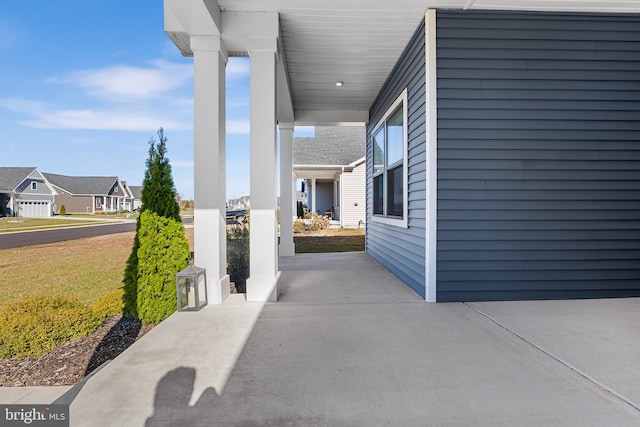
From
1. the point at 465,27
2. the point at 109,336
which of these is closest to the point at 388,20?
the point at 465,27

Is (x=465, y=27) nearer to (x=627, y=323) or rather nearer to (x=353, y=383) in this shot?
(x=627, y=323)

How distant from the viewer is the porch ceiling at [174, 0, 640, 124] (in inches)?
121

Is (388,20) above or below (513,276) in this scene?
above

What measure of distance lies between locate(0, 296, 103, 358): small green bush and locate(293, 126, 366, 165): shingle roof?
10.2 m

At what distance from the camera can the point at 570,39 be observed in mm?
3256

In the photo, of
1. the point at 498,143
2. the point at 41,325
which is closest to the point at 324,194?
the point at 498,143

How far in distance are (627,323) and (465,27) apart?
2991 mm

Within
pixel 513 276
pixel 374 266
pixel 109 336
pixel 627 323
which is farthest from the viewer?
pixel 374 266

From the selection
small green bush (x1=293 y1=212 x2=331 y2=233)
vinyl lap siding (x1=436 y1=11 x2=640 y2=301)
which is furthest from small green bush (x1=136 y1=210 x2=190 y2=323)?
small green bush (x1=293 y1=212 x2=331 y2=233)

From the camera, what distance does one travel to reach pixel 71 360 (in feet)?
8.62

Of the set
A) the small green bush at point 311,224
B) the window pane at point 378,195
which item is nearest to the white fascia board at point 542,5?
the window pane at point 378,195

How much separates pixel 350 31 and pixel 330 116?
10.5 ft

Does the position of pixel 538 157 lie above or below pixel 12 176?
below

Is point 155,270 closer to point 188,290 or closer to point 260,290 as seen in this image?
point 188,290
